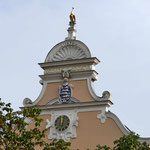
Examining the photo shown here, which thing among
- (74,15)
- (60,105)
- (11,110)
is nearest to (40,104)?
(60,105)

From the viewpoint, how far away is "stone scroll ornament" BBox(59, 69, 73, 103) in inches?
997

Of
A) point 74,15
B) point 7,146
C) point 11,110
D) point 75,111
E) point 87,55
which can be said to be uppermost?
point 74,15

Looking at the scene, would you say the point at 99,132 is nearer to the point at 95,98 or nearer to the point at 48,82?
the point at 95,98

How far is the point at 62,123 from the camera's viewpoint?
25.0m

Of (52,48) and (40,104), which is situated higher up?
(52,48)

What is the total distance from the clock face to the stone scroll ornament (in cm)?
73

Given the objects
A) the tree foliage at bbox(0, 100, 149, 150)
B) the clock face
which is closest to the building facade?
the clock face

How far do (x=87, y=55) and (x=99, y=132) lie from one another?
355 cm

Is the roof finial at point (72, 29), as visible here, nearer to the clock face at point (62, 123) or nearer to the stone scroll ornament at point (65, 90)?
the stone scroll ornament at point (65, 90)

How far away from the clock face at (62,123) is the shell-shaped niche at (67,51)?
274cm

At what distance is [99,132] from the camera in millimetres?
24203

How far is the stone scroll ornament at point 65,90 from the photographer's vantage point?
25312 mm

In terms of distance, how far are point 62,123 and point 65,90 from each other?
4.74 feet

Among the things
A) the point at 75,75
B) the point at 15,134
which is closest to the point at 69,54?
the point at 75,75
